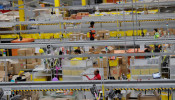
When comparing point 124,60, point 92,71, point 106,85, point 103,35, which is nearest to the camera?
point 106,85

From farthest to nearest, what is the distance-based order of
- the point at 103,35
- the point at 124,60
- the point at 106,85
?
→ the point at 103,35 → the point at 124,60 → the point at 106,85

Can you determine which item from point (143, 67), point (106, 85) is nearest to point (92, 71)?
point (143, 67)

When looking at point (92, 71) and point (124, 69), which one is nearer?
point (92, 71)

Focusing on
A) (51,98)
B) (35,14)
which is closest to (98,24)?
(35,14)

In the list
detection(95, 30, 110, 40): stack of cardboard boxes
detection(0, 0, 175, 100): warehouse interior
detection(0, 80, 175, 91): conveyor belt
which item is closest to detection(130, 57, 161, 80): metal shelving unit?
detection(0, 0, 175, 100): warehouse interior

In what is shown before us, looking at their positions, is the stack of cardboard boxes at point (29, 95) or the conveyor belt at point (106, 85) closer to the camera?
the conveyor belt at point (106, 85)

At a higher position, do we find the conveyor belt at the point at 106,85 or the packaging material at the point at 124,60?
the conveyor belt at the point at 106,85

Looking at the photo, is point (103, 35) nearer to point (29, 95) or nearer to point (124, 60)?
point (124, 60)

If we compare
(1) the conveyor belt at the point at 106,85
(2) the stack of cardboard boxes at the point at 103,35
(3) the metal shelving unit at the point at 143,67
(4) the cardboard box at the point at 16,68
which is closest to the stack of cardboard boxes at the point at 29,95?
(1) the conveyor belt at the point at 106,85

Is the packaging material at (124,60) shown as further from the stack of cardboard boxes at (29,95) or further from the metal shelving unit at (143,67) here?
the stack of cardboard boxes at (29,95)

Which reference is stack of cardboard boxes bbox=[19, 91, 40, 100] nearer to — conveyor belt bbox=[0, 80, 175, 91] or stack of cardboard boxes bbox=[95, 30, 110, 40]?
conveyor belt bbox=[0, 80, 175, 91]

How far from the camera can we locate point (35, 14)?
24359 mm

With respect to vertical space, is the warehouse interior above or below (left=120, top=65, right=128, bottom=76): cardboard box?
above

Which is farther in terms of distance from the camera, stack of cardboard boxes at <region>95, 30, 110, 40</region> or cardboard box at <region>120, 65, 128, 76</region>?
stack of cardboard boxes at <region>95, 30, 110, 40</region>
